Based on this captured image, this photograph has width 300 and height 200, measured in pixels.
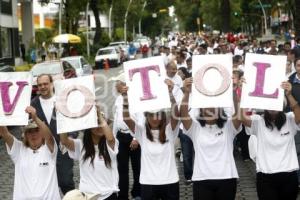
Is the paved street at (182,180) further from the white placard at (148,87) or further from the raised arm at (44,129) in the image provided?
the raised arm at (44,129)

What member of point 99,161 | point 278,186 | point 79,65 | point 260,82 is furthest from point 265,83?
point 79,65

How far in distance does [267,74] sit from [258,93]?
210mm

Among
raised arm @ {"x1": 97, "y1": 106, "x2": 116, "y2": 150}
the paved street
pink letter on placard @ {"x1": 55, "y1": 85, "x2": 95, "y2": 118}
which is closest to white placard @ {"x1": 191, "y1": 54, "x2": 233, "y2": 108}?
raised arm @ {"x1": 97, "y1": 106, "x2": 116, "y2": 150}

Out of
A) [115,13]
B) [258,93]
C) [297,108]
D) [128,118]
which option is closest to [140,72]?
[128,118]

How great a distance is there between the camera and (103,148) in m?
5.91

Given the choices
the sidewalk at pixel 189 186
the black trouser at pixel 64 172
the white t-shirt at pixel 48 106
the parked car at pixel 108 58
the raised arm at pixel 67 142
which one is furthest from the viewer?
the parked car at pixel 108 58

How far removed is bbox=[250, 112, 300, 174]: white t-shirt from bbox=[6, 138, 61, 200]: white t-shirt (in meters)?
2.08

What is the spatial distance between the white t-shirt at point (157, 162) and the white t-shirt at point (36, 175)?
3.07 ft

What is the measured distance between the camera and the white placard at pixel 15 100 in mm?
6019

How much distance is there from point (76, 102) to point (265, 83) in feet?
6.14

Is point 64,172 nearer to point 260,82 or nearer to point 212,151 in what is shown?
point 212,151

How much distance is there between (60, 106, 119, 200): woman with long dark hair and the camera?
231 inches

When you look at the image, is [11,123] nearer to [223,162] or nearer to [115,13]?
[223,162]

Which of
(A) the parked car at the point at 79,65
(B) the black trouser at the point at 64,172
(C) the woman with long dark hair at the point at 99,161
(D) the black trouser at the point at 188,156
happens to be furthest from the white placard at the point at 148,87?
(A) the parked car at the point at 79,65
